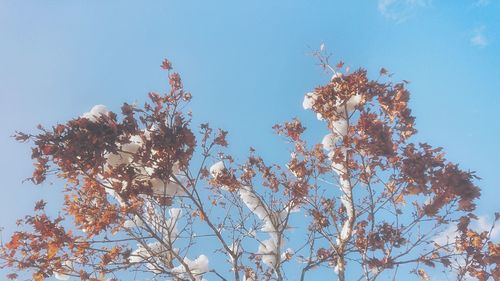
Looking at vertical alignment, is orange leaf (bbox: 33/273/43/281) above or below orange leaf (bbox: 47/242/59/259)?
below

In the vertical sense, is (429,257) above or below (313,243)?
below

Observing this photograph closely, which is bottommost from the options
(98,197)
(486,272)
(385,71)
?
(486,272)

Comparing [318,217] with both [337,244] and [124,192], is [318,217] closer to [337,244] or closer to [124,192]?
[337,244]

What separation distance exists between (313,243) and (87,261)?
3.17 meters

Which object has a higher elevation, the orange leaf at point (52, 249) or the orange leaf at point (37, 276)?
the orange leaf at point (52, 249)

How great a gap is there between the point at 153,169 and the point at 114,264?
1471 millimetres

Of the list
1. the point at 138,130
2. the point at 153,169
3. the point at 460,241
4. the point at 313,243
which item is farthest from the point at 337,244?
the point at 138,130

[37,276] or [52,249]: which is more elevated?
[52,249]

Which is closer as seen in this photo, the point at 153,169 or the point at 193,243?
the point at 153,169

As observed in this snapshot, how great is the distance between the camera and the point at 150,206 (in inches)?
239

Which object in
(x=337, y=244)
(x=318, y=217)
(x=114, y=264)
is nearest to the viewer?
(x=114, y=264)

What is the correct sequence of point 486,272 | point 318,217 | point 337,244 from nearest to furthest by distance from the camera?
point 486,272 → point 337,244 → point 318,217

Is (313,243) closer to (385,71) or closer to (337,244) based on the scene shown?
(337,244)

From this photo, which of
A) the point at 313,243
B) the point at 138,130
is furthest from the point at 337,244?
the point at 138,130
